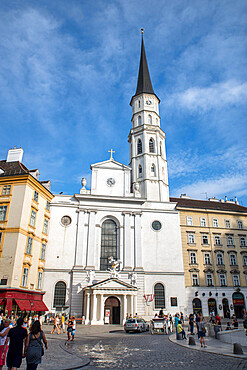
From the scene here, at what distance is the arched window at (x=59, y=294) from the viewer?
33.9 metres

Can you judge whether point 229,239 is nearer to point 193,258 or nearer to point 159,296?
point 193,258

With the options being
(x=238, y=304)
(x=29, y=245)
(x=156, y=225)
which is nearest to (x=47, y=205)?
(x=29, y=245)

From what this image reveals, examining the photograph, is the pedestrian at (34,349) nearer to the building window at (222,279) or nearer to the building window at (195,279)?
the building window at (195,279)

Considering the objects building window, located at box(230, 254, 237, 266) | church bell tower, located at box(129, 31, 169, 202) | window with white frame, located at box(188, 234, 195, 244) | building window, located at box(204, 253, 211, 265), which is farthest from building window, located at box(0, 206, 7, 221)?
building window, located at box(230, 254, 237, 266)

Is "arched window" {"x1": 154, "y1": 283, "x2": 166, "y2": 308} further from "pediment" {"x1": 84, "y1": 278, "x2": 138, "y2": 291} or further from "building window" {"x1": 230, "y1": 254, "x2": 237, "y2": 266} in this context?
"building window" {"x1": 230, "y1": 254, "x2": 237, "y2": 266}

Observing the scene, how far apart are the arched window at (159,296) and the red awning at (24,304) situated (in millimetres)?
15463

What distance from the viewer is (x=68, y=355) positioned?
41.8 feet

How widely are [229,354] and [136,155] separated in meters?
36.3

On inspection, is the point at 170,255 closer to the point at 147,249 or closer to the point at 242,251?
the point at 147,249

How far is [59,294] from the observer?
113 feet

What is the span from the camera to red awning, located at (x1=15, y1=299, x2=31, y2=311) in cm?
2672

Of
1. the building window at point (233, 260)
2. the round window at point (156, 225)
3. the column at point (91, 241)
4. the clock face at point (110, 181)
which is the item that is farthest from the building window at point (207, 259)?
the clock face at point (110, 181)

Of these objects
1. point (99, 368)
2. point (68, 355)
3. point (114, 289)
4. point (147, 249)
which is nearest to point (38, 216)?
point (114, 289)

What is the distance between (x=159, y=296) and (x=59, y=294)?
40.1 feet
